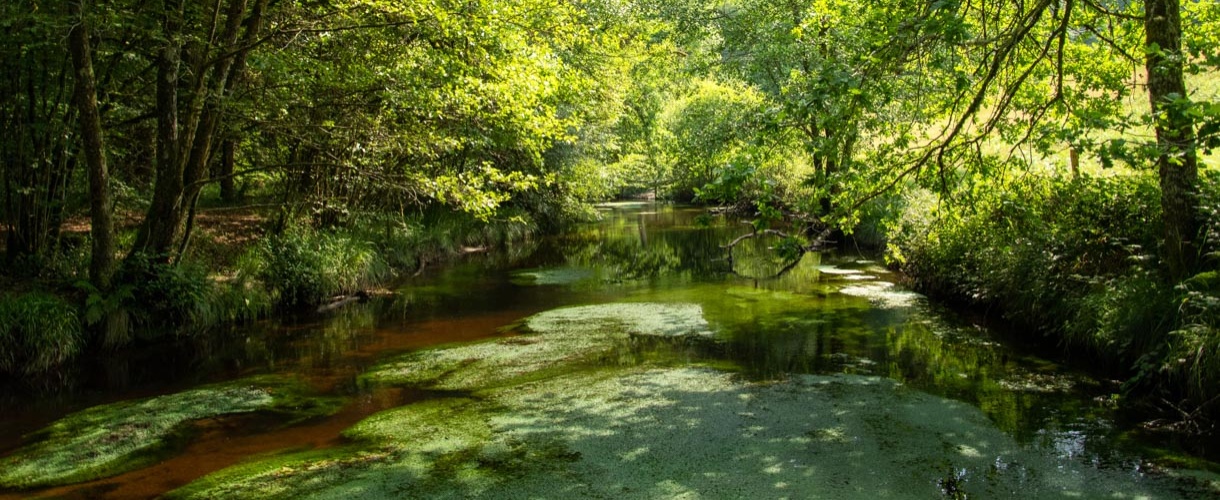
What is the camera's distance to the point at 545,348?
8.62 m

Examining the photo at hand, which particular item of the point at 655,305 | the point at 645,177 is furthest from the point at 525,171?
the point at 645,177

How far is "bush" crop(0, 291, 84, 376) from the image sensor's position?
297 inches

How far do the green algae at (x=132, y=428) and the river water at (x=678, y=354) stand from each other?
0.52 feet

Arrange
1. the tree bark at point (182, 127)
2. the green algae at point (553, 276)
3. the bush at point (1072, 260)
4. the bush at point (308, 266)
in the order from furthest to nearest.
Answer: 1. the green algae at point (553, 276)
2. the bush at point (308, 266)
3. the tree bark at point (182, 127)
4. the bush at point (1072, 260)

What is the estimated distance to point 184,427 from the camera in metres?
6.15

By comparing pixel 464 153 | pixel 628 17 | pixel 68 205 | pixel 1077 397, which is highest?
pixel 628 17

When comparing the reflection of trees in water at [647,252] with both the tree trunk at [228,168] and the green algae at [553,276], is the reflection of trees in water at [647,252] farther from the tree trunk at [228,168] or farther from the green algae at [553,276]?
the tree trunk at [228,168]

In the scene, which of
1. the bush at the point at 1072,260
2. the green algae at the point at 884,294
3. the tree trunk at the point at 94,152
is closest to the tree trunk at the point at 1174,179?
the bush at the point at 1072,260

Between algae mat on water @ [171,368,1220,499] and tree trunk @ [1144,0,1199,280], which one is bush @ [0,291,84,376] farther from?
tree trunk @ [1144,0,1199,280]

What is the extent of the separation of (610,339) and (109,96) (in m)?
7.11

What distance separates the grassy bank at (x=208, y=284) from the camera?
7.83 m

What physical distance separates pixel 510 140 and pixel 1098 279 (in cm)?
816

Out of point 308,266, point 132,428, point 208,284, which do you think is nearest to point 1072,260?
point 132,428

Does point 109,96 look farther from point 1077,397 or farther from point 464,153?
point 1077,397
